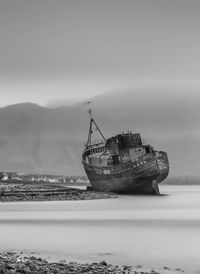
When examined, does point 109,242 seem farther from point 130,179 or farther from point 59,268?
point 130,179

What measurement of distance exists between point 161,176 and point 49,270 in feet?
256

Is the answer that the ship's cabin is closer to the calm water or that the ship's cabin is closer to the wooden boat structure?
the wooden boat structure

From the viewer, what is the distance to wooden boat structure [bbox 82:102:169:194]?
305 ft

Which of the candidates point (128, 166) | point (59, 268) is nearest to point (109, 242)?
point (59, 268)

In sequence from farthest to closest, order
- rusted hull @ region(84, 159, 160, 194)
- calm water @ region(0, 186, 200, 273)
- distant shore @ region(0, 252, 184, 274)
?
1. rusted hull @ region(84, 159, 160, 194)
2. calm water @ region(0, 186, 200, 273)
3. distant shore @ region(0, 252, 184, 274)

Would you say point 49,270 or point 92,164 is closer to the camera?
point 49,270

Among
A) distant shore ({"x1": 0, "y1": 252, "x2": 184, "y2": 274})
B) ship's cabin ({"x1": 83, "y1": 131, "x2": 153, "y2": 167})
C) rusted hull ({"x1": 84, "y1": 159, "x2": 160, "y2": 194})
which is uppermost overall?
ship's cabin ({"x1": 83, "y1": 131, "x2": 153, "y2": 167})

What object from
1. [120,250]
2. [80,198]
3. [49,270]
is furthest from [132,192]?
[49,270]

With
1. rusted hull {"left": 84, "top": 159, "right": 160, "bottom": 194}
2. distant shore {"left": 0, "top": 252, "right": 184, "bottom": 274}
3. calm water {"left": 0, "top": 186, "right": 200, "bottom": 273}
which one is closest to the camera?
distant shore {"left": 0, "top": 252, "right": 184, "bottom": 274}

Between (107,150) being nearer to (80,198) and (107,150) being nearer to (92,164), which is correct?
(92,164)

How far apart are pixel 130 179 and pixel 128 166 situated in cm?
226

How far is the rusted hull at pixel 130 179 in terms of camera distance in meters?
92.8

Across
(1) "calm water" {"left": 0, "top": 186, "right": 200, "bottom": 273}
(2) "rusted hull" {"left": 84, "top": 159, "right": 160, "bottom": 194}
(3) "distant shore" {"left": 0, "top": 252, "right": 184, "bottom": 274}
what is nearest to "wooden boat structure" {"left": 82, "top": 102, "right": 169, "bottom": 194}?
(2) "rusted hull" {"left": 84, "top": 159, "right": 160, "bottom": 194}

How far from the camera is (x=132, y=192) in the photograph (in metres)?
97.9
